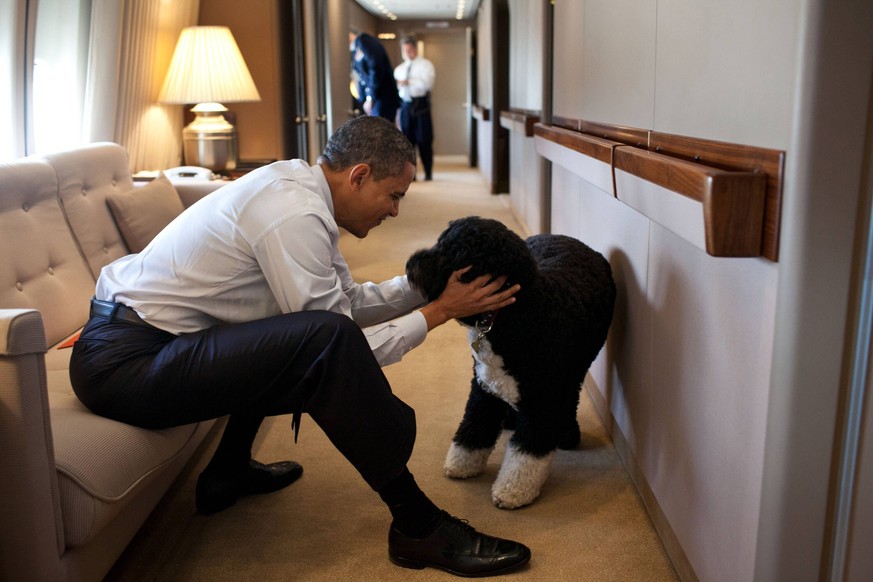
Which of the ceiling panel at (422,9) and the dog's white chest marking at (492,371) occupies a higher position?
the ceiling panel at (422,9)

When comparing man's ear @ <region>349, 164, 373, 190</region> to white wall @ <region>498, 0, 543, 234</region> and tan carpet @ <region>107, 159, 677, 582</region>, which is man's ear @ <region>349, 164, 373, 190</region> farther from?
white wall @ <region>498, 0, 543, 234</region>

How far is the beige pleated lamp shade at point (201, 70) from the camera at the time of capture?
12.7ft

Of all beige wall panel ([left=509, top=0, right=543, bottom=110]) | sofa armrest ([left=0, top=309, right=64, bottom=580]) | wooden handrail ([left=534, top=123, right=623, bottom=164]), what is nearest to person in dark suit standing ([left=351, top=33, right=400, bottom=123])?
beige wall panel ([left=509, top=0, right=543, bottom=110])

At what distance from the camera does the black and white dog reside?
1889 millimetres

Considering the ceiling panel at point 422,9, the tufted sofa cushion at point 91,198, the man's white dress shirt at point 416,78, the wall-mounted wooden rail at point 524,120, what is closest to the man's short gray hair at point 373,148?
the tufted sofa cushion at point 91,198

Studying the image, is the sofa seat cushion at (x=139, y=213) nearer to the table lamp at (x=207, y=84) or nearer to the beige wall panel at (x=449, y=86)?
the table lamp at (x=207, y=84)

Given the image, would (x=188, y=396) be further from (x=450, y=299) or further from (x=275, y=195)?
(x=450, y=299)

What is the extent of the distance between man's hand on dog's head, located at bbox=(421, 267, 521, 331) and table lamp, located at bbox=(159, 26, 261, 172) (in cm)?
248

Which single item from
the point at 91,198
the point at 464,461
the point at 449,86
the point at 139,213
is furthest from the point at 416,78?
the point at 464,461

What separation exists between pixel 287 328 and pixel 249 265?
0.19 m

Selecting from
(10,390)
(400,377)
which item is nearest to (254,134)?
(400,377)

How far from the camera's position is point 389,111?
26.8ft

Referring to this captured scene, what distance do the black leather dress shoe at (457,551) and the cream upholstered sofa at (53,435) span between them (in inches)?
22.1

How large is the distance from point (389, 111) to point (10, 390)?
7.08m
